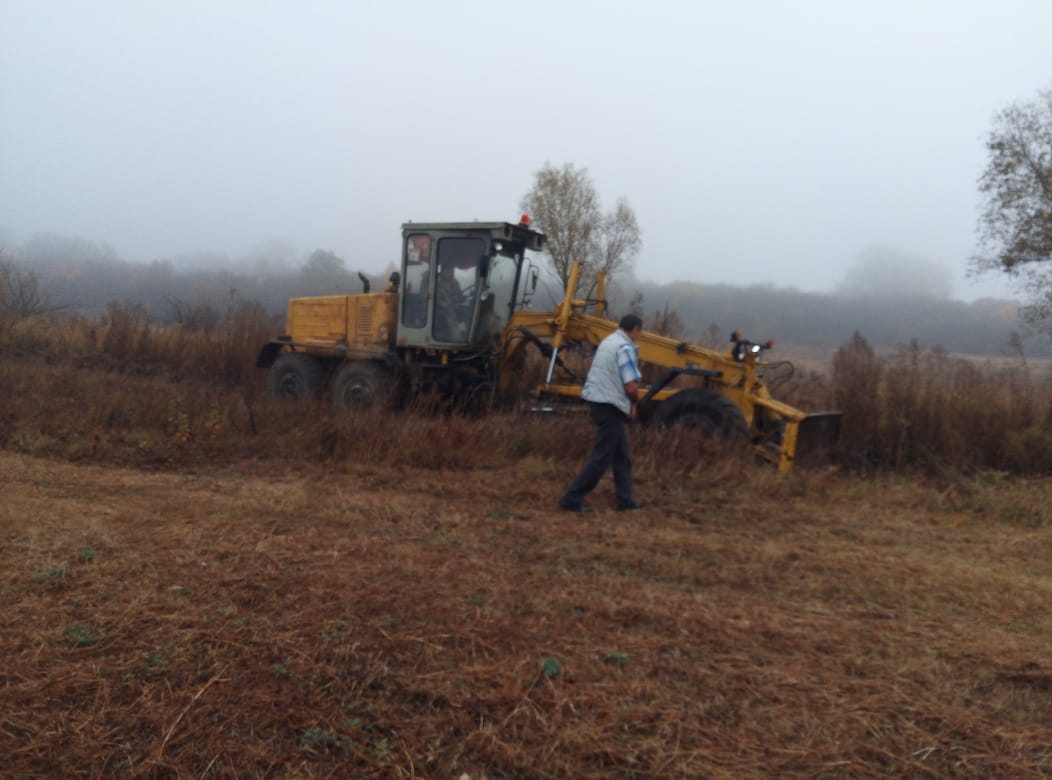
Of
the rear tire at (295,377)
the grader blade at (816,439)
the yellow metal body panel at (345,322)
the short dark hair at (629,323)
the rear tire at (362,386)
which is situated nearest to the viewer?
the short dark hair at (629,323)

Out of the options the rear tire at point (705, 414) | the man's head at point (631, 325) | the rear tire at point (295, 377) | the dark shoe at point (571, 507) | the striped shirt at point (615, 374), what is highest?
the man's head at point (631, 325)

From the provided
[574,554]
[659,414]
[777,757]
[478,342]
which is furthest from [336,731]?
[478,342]

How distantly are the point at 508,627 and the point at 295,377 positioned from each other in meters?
8.76

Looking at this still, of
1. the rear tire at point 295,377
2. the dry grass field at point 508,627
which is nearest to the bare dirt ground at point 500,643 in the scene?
the dry grass field at point 508,627

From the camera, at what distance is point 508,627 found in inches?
157

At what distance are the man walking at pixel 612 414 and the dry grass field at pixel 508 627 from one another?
23cm

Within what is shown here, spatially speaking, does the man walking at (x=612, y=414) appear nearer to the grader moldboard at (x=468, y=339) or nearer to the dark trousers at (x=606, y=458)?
the dark trousers at (x=606, y=458)

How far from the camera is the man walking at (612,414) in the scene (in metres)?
6.56

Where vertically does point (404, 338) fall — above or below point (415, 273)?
below

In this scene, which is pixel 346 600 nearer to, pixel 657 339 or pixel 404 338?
pixel 657 339

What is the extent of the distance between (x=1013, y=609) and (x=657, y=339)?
5.24m

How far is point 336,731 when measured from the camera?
10.1 feet

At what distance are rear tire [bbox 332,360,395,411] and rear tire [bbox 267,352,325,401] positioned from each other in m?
0.55

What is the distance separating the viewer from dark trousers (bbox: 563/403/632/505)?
6562 mm
